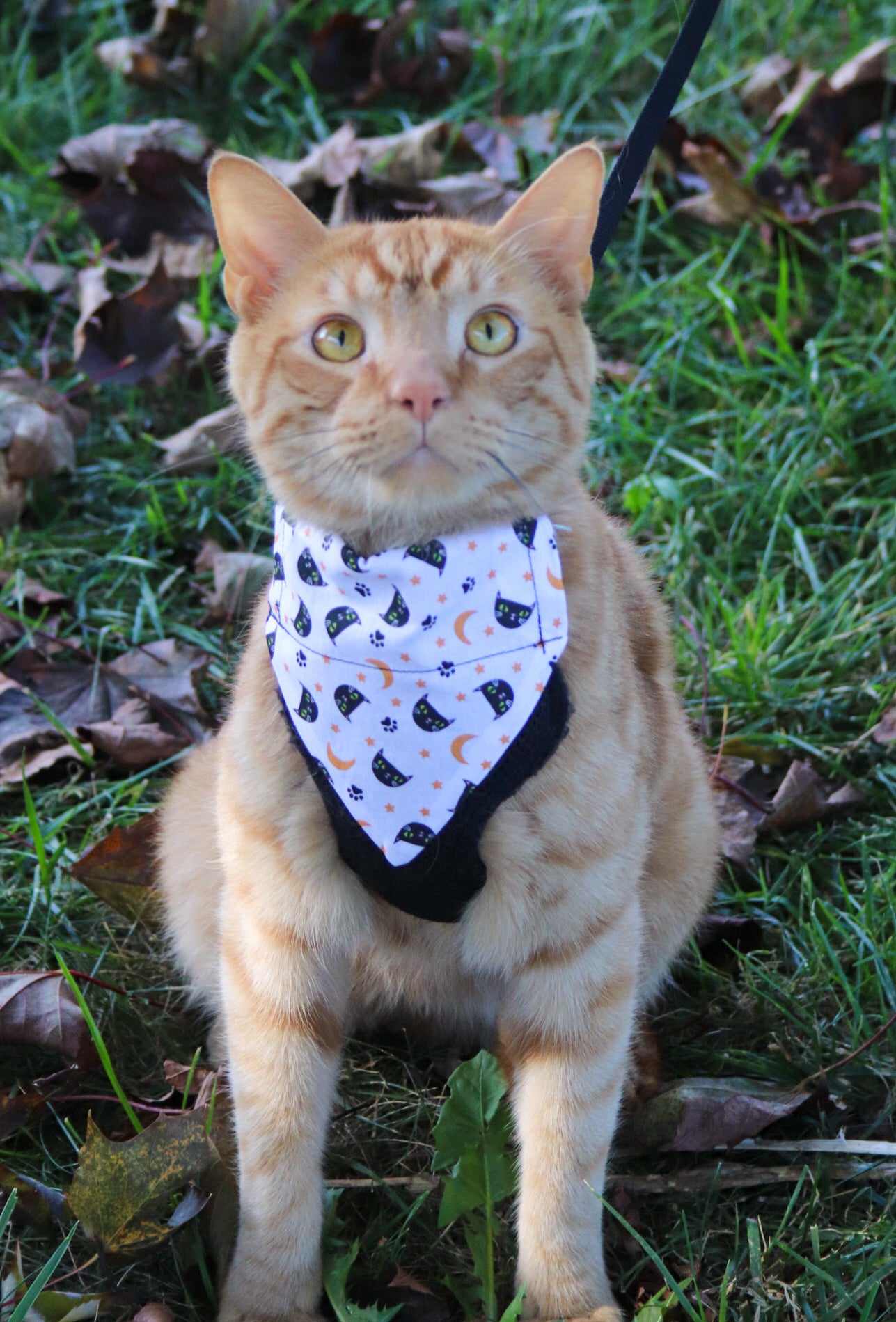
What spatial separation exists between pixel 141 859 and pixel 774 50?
369 centimetres

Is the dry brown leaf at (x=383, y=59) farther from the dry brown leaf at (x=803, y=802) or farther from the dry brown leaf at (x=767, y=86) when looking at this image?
the dry brown leaf at (x=803, y=802)

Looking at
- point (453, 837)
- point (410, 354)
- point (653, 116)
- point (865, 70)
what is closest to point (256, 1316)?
point (453, 837)

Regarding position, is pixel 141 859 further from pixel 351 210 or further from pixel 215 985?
pixel 351 210

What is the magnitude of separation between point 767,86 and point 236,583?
8.65ft

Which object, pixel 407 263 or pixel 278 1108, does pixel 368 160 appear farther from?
pixel 278 1108

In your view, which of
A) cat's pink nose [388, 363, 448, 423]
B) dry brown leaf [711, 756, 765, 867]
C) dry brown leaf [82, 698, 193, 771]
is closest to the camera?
cat's pink nose [388, 363, 448, 423]

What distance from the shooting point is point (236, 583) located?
10.5ft

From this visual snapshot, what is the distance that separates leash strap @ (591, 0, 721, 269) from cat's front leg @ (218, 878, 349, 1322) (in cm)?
123

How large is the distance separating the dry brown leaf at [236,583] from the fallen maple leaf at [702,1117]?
5.10 feet

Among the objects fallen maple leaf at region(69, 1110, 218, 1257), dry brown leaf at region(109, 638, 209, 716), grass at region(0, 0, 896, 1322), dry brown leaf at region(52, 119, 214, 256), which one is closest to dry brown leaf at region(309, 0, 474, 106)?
grass at region(0, 0, 896, 1322)

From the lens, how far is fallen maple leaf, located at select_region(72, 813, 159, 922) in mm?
2584

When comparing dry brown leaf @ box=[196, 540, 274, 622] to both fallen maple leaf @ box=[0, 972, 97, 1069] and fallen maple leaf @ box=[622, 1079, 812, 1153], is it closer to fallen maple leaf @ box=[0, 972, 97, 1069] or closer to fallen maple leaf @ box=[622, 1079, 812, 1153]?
fallen maple leaf @ box=[0, 972, 97, 1069]

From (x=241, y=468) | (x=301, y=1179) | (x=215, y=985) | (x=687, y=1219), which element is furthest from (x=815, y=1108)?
(x=241, y=468)

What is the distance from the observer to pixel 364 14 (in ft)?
15.5
